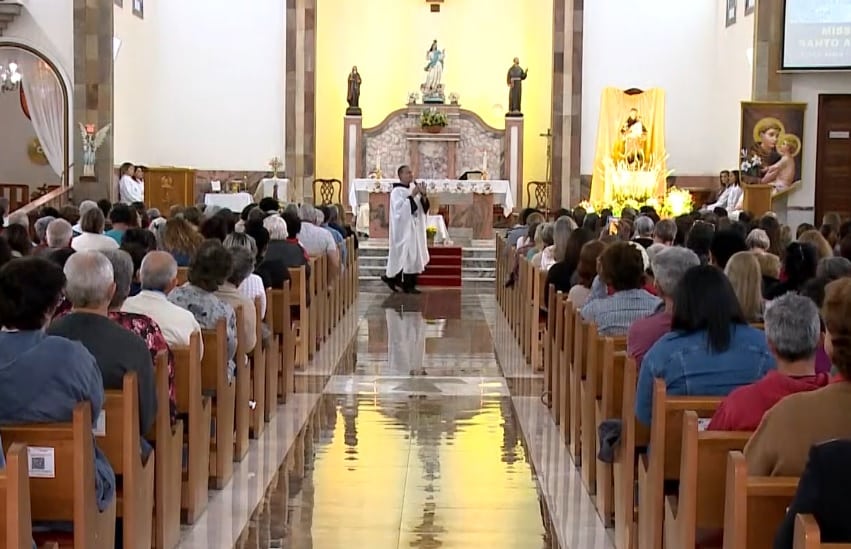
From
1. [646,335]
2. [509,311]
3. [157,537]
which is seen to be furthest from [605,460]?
[509,311]

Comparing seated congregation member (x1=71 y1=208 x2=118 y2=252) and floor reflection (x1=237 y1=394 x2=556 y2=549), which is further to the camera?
seated congregation member (x1=71 y1=208 x2=118 y2=252)

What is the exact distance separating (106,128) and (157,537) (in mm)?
12667

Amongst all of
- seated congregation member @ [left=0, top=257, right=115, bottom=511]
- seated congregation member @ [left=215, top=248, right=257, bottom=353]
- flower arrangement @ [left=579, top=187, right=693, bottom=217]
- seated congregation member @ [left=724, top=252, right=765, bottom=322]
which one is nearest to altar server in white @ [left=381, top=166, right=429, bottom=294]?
flower arrangement @ [left=579, top=187, right=693, bottom=217]

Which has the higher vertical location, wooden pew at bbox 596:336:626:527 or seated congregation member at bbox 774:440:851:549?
seated congregation member at bbox 774:440:851:549

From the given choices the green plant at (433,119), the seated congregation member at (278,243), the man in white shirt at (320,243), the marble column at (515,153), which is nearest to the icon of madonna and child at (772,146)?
the marble column at (515,153)

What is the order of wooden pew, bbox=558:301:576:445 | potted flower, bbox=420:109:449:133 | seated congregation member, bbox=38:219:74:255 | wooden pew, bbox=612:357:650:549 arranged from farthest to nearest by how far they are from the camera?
potted flower, bbox=420:109:449:133, seated congregation member, bbox=38:219:74:255, wooden pew, bbox=558:301:576:445, wooden pew, bbox=612:357:650:549

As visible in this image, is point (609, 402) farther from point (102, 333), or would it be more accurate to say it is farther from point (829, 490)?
point (829, 490)

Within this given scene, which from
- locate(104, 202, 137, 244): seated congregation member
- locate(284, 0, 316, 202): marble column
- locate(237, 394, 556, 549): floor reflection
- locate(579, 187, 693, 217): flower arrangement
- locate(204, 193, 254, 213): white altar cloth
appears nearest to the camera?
locate(237, 394, 556, 549): floor reflection

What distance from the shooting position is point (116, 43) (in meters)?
17.2

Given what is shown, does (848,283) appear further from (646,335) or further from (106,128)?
(106,128)

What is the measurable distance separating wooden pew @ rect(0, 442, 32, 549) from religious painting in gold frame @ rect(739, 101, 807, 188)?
14040 millimetres

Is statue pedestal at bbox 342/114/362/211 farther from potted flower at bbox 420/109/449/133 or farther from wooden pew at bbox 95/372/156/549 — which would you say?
wooden pew at bbox 95/372/156/549

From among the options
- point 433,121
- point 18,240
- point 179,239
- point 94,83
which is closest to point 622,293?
point 179,239

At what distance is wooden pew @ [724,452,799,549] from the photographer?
3059mm
